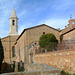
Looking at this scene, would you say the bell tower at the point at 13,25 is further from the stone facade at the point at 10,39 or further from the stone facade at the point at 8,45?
the stone facade at the point at 8,45

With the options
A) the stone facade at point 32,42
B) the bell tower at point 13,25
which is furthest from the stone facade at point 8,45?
the bell tower at point 13,25

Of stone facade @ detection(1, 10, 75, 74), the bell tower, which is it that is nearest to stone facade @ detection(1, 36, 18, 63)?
stone facade @ detection(1, 10, 75, 74)

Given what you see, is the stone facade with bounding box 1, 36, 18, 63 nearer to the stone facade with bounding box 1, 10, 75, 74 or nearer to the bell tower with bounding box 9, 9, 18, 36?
the stone facade with bounding box 1, 10, 75, 74

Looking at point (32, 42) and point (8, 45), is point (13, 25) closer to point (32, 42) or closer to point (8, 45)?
point (8, 45)

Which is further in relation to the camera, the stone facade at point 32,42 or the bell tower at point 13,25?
the bell tower at point 13,25

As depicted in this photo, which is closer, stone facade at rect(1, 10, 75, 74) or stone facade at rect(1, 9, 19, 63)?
stone facade at rect(1, 10, 75, 74)

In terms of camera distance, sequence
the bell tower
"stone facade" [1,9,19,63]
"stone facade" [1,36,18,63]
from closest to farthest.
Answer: "stone facade" [1,36,18,63] < "stone facade" [1,9,19,63] < the bell tower

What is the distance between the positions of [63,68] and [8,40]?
41598 mm

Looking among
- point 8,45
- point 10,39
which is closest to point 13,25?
point 10,39

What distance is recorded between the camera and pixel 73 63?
30.6ft

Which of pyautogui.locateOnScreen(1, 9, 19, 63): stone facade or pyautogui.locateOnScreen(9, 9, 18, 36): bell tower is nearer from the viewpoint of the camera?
pyautogui.locateOnScreen(1, 9, 19, 63): stone facade

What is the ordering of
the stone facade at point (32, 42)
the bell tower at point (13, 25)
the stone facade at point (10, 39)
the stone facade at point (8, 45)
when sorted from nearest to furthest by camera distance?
the stone facade at point (32, 42) → the stone facade at point (8, 45) → the stone facade at point (10, 39) → the bell tower at point (13, 25)

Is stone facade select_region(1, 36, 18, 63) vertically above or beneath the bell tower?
beneath

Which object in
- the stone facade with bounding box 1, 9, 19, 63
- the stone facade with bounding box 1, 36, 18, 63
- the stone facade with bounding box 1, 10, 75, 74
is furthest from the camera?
the stone facade with bounding box 1, 9, 19, 63
